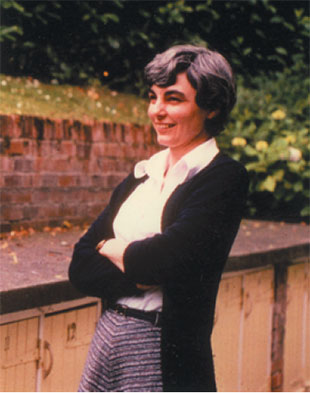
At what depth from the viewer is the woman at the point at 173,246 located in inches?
63.6

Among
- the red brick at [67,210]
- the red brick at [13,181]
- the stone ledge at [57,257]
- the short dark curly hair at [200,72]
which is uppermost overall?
the short dark curly hair at [200,72]

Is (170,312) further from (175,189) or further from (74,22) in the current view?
(74,22)

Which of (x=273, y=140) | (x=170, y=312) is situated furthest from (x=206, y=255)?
(x=273, y=140)

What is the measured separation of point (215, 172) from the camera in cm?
167

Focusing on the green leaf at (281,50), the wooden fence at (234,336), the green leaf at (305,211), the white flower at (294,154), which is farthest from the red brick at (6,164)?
the green leaf at (281,50)

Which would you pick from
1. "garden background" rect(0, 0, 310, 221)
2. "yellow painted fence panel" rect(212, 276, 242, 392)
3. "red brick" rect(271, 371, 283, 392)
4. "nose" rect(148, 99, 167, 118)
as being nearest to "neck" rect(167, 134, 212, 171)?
"nose" rect(148, 99, 167, 118)

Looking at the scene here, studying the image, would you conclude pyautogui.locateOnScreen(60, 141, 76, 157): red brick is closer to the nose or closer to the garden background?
the garden background

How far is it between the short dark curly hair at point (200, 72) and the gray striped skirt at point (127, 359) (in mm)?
639

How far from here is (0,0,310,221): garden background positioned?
521cm

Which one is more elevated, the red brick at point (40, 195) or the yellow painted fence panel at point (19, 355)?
the red brick at point (40, 195)

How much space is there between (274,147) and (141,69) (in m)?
1.75

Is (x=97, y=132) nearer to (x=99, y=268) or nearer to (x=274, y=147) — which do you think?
(x=274, y=147)

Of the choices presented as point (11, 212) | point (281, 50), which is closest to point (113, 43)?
point (281, 50)

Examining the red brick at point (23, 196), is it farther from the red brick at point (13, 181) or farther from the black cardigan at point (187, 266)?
the black cardigan at point (187, 266)
